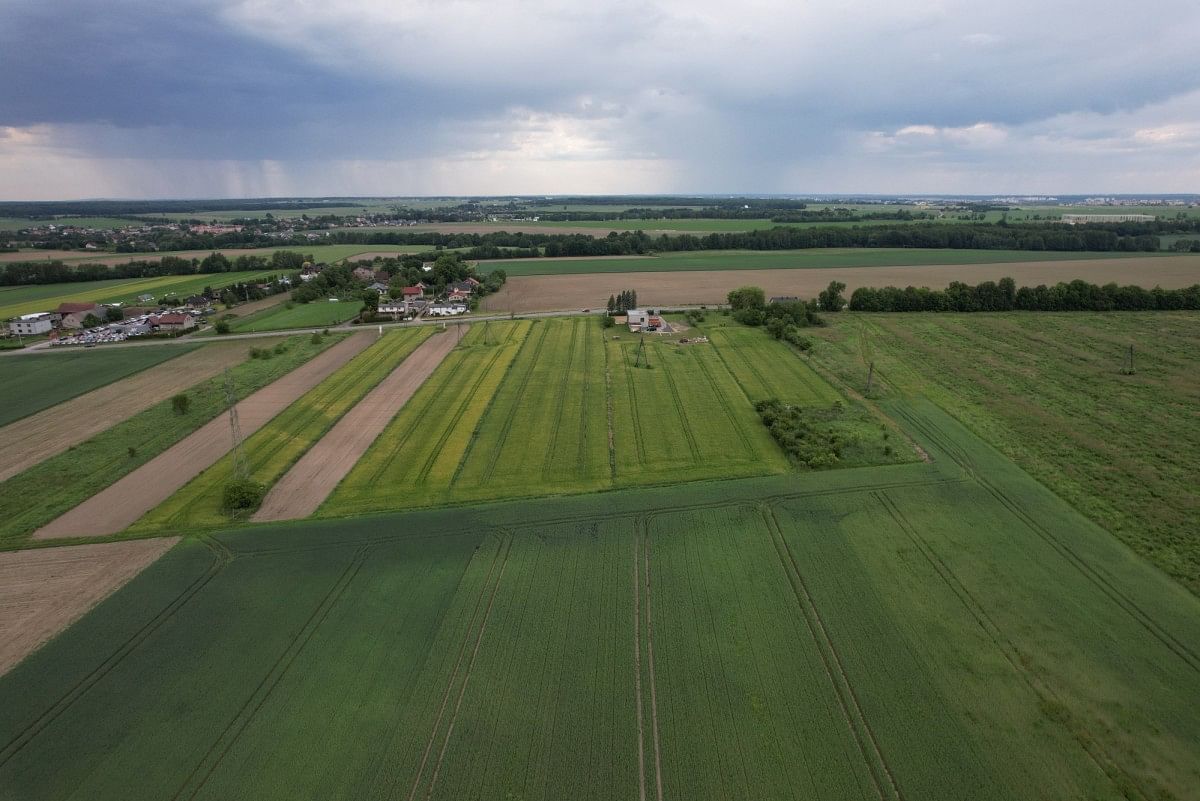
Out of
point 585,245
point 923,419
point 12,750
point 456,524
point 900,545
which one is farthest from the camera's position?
point 585,245

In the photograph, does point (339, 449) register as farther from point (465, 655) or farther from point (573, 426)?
point (465, 655)

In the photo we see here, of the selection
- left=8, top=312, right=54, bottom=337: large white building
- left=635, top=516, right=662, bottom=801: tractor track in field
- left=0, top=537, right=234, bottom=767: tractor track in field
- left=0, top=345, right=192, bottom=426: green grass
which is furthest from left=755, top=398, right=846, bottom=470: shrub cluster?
left=8, top=312, right=54, bottom=337: large white building

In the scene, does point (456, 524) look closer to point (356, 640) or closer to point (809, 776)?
point (356, 640)

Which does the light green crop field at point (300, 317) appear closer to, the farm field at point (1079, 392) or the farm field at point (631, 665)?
the farm field at point (631, 665)

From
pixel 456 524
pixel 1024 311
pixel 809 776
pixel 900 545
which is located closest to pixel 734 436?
pixel 900 545

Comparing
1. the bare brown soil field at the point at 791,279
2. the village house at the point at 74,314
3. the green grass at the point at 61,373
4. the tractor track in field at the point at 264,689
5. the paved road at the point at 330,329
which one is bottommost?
the tractor track in field at the point at 264,689

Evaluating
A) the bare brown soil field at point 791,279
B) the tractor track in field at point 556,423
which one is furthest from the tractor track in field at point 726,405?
the bare brown soil field at point 791,279

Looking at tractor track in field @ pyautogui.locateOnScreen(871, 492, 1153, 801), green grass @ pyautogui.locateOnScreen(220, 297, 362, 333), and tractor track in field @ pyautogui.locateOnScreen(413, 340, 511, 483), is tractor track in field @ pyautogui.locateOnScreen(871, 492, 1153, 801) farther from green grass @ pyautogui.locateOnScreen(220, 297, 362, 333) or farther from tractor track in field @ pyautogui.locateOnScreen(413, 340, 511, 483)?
green grass @ pyautogui.locateOnScreen(220, 297, 362, 333)
